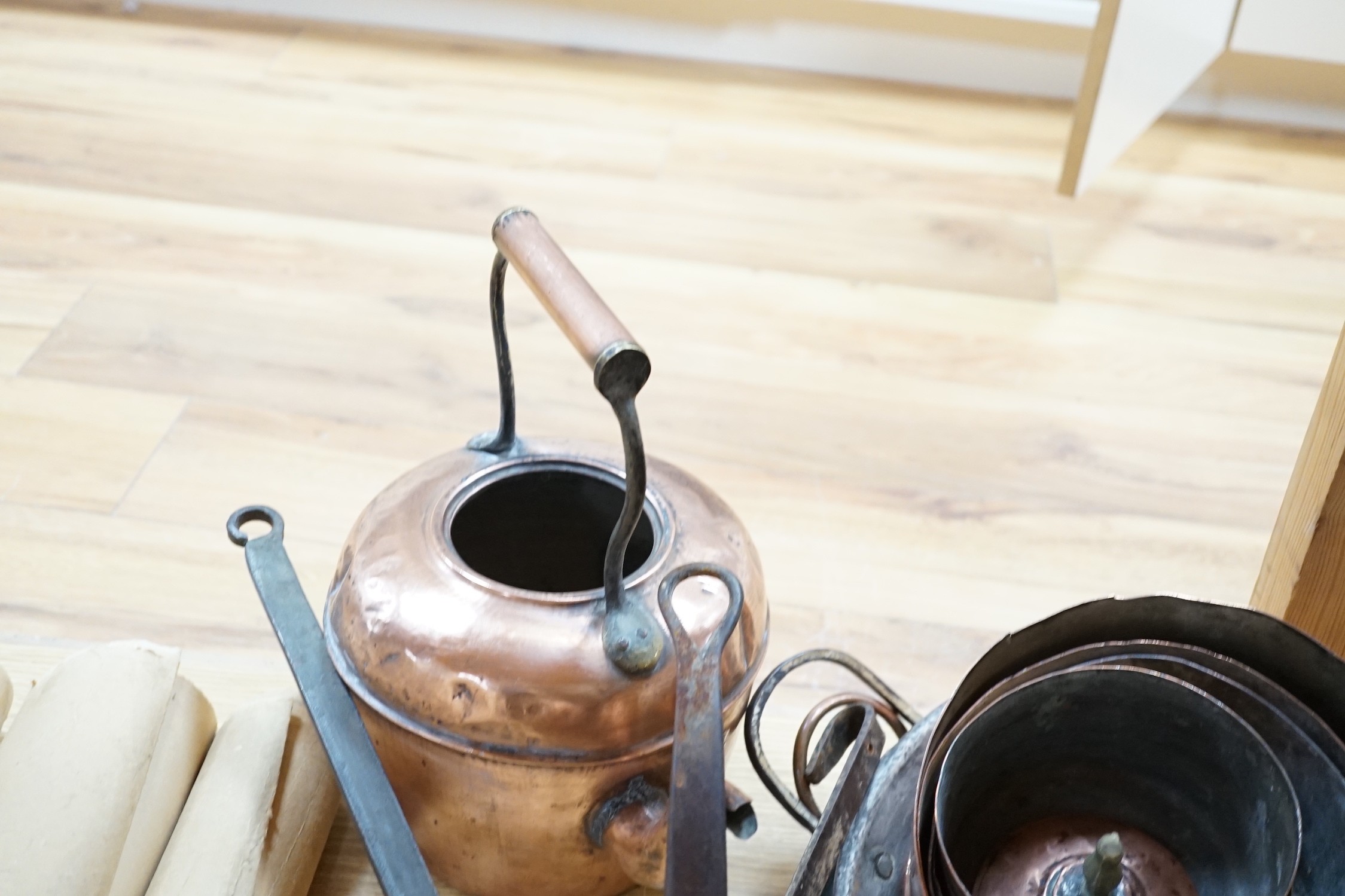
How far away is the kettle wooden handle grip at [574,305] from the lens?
481 mm

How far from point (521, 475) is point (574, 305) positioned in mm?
153

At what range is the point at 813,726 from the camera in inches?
22.5

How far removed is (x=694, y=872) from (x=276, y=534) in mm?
290

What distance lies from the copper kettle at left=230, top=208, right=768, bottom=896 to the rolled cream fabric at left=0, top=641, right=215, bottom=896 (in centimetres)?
8

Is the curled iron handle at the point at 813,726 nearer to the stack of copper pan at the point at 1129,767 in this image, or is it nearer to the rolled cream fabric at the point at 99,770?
the stack of copper pan at the point at 1129,767

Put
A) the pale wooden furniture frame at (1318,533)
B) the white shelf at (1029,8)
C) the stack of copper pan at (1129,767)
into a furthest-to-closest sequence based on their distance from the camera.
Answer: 1. the white shelf at (1029,8)
2. the pale wooden furniture frame at (1318,533)
3. the stack of copper pan at (1129,767)

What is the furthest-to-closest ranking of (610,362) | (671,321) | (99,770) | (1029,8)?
(1029,8) → (671,321) → (99,770) → (610,362)

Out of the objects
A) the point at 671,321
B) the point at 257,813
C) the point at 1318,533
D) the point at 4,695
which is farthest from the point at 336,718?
the point at 671,321

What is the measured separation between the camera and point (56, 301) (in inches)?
46.6

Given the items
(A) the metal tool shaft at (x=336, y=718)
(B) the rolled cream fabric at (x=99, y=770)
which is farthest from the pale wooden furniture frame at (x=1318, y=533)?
(B) the rolled cream fabric at (x=99, y=770)

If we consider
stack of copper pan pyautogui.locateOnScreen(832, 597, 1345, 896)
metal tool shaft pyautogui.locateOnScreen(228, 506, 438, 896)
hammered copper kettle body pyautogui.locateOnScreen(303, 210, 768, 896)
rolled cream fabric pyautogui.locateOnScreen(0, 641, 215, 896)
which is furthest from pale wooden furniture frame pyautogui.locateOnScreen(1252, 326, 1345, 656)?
rolled cream fabric pyautogui.locateOnScreen(0, 641, 215, 896)

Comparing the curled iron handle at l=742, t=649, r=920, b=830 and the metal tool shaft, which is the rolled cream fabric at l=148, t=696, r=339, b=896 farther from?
the curled iron handle at l=742, t=649, r=920, b=830

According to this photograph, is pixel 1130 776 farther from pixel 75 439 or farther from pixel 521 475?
pixel 75 439

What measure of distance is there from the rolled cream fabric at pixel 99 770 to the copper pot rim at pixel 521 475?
17 centimetres
